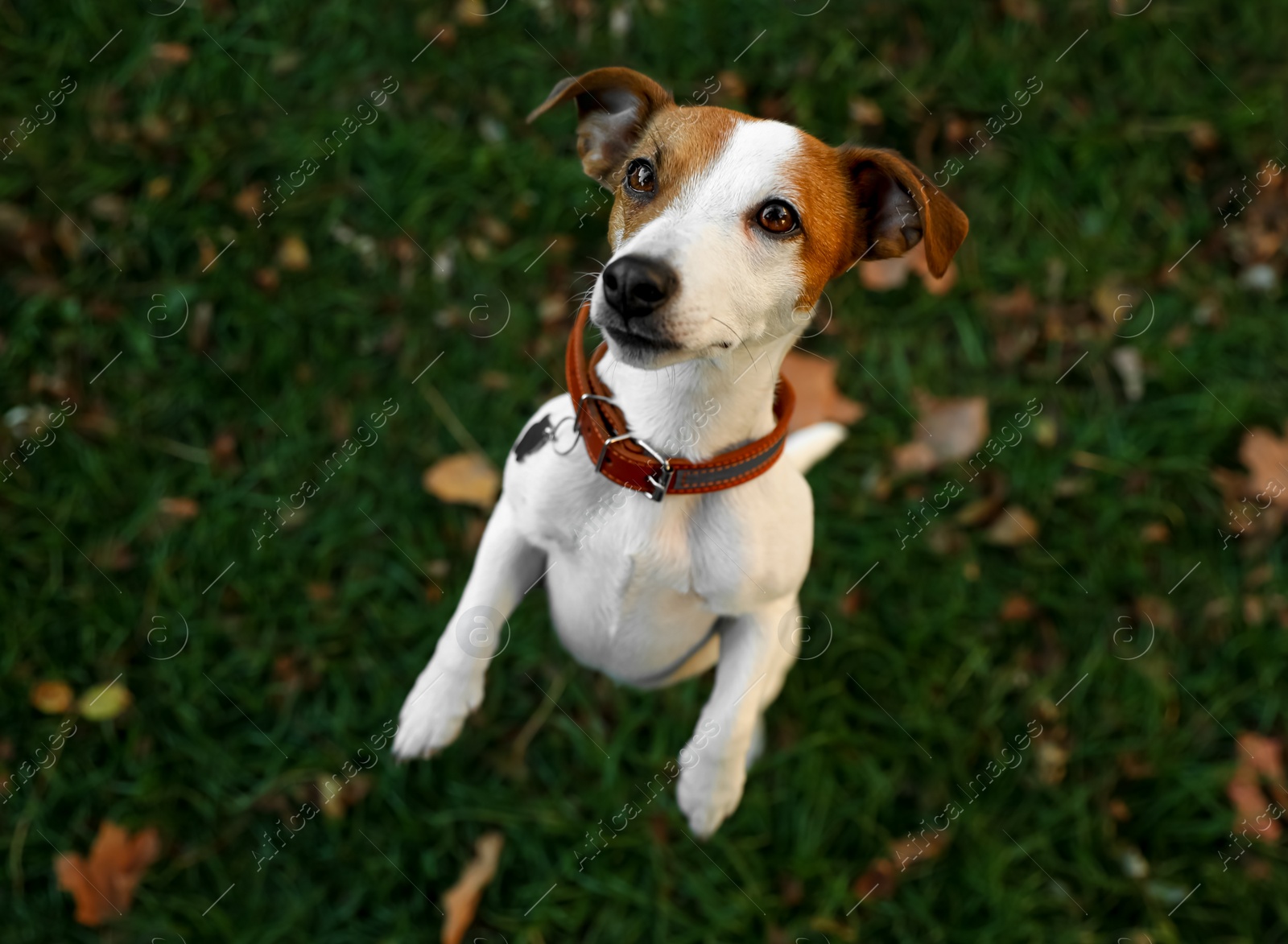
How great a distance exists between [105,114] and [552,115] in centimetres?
215

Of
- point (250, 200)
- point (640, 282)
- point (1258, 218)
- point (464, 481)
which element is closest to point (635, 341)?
point (640, 282)

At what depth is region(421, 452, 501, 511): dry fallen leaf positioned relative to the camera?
13.6 ft

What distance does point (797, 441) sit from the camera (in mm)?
3430

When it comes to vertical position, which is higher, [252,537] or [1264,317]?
[252,537]

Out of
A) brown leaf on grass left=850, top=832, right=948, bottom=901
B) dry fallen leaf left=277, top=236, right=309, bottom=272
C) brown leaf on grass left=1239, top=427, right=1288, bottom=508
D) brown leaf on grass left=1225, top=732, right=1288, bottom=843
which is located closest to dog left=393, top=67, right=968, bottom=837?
brown leaf on grass left=850, top=832, right=948, bottom=901

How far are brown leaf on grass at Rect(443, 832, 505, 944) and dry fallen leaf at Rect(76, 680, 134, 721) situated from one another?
4.86 feet

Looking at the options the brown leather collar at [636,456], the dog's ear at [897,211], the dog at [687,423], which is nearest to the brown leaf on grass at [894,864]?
the dog at [687,423]

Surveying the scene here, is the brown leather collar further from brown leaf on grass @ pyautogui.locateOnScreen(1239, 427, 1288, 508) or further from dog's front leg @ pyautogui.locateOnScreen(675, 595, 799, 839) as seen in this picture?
brown leaf on grass @ pyautogui.locateOnScreen(1239, 427, 1288, 508)

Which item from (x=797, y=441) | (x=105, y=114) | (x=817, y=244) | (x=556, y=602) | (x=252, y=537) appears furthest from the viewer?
(x=105, y=114)

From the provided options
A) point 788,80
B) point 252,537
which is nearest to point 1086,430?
point 788,80

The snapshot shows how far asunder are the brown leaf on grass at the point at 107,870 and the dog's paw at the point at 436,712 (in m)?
1.47

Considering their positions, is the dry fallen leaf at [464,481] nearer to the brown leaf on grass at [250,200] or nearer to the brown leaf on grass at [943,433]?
the brown leaf on grass at [250,200]

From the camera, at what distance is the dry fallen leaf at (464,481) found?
414cm

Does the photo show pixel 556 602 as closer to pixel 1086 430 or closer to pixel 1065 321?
pixel 1086 430
